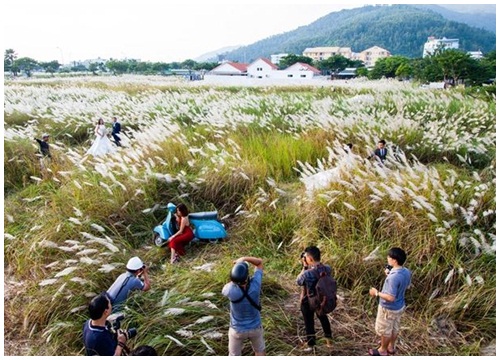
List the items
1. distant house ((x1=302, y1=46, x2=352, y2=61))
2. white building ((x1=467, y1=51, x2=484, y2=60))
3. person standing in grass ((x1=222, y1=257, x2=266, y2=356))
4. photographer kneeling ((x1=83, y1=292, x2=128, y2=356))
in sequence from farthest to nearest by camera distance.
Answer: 1. distant house ((x1=302, y1=46, x2=352, y2=61))
2. white building ((x1=467, y1=51, x2=484, y2=60))
3. person standing in grass ((x1=222, y1=257, x2=266, y2=356))
4. photographer kneeling ((x1=83, y1=292, x2=128, y2=356))

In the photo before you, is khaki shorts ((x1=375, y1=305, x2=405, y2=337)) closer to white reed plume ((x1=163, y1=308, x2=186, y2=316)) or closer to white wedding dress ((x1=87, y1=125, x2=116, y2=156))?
white reed plume ((x1=163, y1=308, x2=186, y2=316))

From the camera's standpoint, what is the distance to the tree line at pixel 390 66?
24109 millimetres

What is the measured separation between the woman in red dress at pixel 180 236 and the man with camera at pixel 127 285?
80cm

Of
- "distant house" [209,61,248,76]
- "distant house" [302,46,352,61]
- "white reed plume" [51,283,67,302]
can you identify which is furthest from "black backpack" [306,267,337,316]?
"distant house" [302,46,352,61]

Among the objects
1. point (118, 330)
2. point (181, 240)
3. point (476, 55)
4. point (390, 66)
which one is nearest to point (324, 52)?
point (476, 55)

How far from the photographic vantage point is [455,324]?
3.36 metres

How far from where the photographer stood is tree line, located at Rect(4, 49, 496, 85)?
79.1 feet

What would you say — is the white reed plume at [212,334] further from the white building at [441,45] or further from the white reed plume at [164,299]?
the white building at [441,45]

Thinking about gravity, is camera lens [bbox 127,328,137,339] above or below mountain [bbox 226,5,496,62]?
below

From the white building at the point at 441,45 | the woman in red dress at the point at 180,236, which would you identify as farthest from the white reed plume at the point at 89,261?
the white building at the point at 441,45

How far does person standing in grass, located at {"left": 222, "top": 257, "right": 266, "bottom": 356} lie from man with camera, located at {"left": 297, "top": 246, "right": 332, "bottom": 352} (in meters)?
0.40

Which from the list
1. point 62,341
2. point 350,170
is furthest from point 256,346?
point 350,170

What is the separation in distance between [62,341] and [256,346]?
61.4 inches

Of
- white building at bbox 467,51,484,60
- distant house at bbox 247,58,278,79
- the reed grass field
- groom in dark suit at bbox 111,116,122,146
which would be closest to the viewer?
the reed grass field
